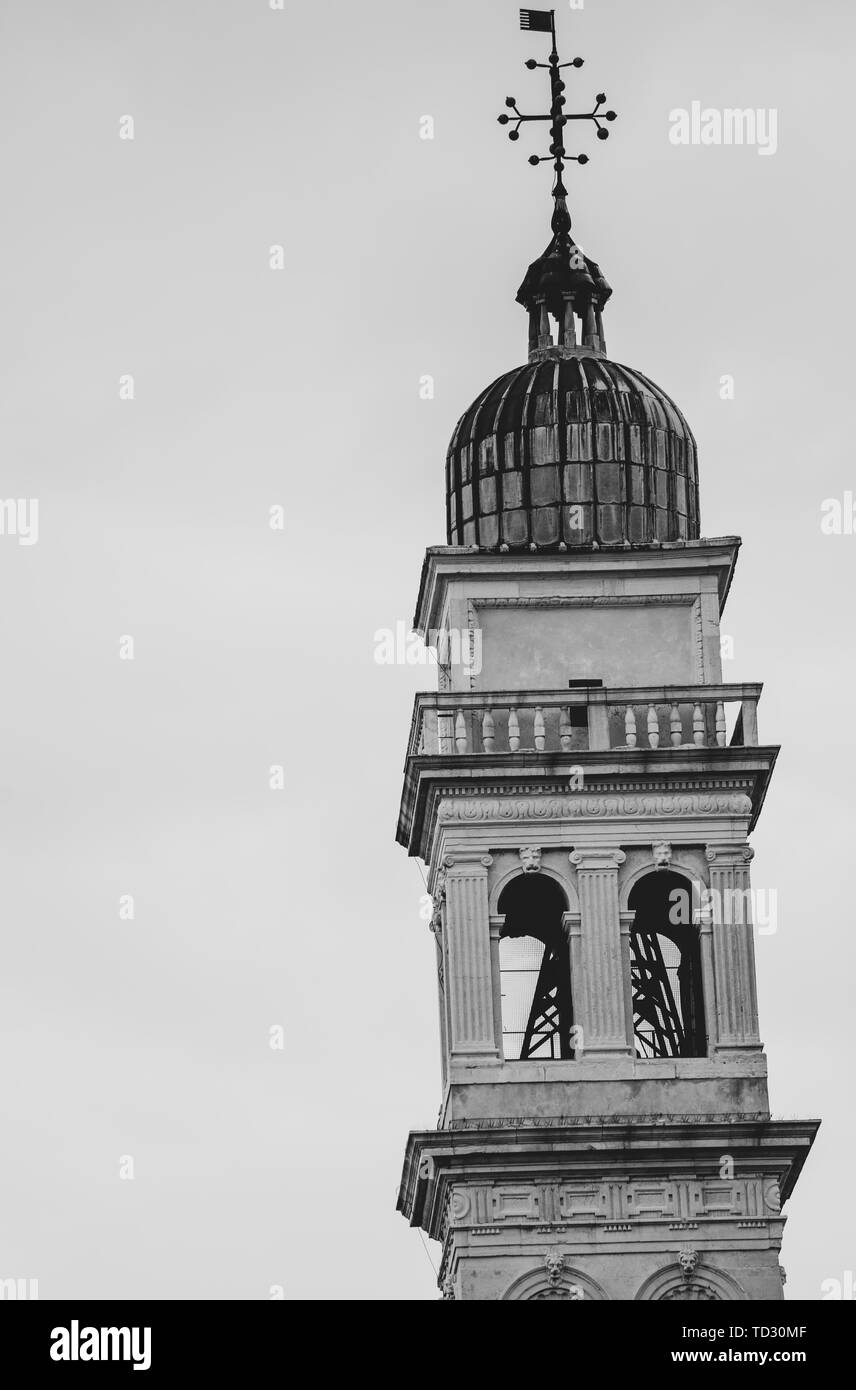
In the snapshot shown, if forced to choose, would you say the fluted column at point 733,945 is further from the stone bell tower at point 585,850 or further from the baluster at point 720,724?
the baluster at point 720,724

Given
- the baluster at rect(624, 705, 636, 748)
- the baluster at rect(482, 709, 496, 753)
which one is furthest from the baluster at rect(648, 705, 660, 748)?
the baluster at rect(482, 709, 496, 753)

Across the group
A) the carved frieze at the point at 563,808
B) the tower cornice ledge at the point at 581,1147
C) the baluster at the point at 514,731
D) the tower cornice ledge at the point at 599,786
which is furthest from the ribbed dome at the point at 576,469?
the tower cornice ledge at the point at 581,1147

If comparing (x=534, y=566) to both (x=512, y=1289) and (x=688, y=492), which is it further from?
(x=512, y=1289)

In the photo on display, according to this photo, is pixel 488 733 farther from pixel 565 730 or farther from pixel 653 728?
pixel 653 728

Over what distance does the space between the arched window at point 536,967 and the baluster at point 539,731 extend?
212 centimetres

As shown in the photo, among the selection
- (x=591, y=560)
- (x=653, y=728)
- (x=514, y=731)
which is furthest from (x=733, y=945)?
(x=591, y=560)

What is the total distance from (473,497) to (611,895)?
7.14m

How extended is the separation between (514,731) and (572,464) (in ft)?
15.6

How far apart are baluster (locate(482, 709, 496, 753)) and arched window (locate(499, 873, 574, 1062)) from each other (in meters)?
2.08

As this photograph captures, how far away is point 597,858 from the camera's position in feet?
263

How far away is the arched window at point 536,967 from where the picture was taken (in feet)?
268

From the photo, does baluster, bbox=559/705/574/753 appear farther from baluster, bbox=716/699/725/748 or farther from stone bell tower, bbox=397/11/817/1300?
baluster, bbox=716/699/725/748

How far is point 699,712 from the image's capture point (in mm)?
81062
